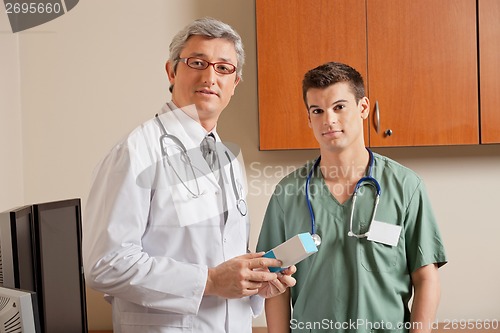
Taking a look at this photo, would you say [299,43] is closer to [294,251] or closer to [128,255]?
[294,251]

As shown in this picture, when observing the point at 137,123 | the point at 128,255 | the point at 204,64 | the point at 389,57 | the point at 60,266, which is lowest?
the point at 60,266

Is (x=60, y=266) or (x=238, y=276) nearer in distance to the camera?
(x=238, y=276)

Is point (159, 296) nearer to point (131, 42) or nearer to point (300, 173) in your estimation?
point (300, 173)

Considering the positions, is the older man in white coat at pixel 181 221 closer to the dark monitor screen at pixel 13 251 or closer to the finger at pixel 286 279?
the finger at pixel 286 279

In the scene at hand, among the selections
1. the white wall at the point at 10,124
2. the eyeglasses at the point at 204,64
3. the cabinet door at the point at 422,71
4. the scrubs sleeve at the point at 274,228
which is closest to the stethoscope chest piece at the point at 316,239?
the scrubs sleeve at the point at 274,228

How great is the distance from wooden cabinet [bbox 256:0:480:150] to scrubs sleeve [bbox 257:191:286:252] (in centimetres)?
73

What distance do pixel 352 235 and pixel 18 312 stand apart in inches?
39.1

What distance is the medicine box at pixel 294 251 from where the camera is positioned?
4.95 ft

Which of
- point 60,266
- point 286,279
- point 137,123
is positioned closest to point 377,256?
point 286,279

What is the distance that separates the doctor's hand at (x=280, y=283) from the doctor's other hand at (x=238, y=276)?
10 centimetres

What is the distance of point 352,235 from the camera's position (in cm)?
182

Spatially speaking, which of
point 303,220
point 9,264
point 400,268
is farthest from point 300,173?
point 9,264

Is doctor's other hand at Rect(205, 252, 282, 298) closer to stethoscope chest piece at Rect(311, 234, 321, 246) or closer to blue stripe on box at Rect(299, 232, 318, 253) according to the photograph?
blue stripe on box at Rect(299, 232, 318, 253)

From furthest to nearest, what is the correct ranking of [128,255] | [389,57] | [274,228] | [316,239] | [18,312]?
[389,57] → [274,228] → [316,239] → [128,255] → [18,312]
